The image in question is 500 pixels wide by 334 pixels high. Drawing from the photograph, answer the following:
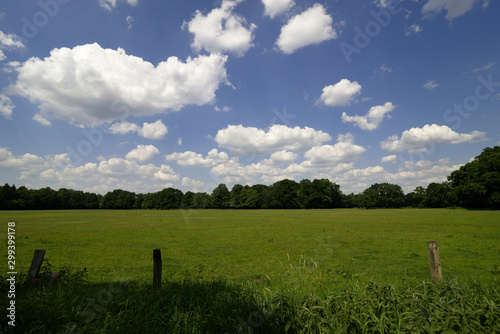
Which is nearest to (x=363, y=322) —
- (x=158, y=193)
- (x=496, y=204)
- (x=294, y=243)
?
(x=294, y=243)

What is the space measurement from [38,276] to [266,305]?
649 centimetres

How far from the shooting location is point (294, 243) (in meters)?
21.3

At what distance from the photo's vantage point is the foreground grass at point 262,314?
14.5 ft

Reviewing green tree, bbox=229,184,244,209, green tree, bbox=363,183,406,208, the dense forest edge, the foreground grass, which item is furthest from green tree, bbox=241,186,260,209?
the foreground grass

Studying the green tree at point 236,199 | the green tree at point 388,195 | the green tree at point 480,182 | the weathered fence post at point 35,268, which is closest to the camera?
the weathered fence post at point 35,268

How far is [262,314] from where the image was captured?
17.5 ft

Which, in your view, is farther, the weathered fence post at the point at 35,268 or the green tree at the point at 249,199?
the green tree at the point at 249,199

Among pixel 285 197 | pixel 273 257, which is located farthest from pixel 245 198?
pixel 273 257

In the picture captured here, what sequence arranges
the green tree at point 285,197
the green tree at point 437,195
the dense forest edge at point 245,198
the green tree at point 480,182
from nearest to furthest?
the green tree at point 480,182 < the green tree at point 437,195 < the dense forest edge at point 245,198 < the green tree at point 285,197

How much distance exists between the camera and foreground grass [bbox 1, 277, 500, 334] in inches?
175

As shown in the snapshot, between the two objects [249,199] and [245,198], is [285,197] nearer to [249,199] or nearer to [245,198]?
[249,199]

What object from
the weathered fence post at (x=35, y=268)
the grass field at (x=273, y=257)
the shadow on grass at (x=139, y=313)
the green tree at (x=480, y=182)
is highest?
the green tree at (x=480, y=182)

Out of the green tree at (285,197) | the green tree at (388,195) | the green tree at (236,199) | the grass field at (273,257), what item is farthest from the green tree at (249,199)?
the grass field at (273,257)

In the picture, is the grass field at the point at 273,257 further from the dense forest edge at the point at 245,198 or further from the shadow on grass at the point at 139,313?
the dense forest edge at the point at 245,198
